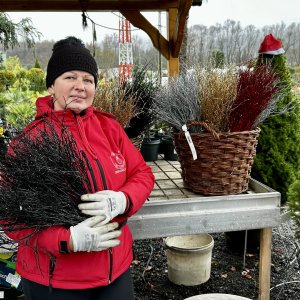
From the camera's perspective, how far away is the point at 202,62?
7.56 ft

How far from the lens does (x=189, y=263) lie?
10.2 feet

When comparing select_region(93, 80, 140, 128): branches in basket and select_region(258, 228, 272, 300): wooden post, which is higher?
select_region(93, 80, 140, 128): branches in basket

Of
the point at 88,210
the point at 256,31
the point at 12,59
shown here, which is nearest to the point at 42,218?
the point at 88,210

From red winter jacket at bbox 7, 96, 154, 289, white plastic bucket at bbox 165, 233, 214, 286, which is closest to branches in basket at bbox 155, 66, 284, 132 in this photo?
red winter jacket at bbox 7, 96, 154, 289

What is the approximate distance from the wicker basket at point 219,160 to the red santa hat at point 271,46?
943 mm

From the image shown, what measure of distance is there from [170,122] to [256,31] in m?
0.98

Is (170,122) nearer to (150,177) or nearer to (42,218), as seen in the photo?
(150,177)

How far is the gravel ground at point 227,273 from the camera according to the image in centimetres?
312

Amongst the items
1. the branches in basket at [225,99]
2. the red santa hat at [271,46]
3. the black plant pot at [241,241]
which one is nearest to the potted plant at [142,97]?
the branches in basket at [225,99]

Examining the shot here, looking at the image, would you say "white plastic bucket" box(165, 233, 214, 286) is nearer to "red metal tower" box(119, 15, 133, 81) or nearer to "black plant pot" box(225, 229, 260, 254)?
"black plant pot" box(225, 229, 260, 254)

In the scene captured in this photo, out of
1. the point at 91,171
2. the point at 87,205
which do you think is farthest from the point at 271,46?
the point at 87,205

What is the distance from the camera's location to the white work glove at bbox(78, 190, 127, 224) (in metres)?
1.38

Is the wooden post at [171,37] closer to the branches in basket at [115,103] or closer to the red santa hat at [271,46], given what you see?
the red santa hat at [271,46]

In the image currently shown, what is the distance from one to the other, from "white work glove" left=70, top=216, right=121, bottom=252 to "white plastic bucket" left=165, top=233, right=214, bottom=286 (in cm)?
175
